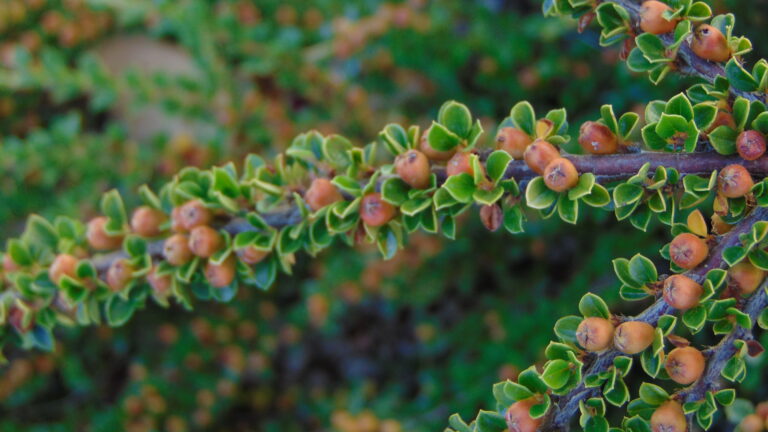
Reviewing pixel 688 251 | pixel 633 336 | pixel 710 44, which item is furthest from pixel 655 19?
pixel 633 336

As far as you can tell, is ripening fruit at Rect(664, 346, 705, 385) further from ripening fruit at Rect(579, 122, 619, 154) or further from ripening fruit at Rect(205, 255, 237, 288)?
ripening fruit at Rect(205, 255, 237, 288)

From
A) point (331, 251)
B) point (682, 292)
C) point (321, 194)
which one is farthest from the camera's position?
point (331, 251)

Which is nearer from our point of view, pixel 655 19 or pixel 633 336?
pixel 633 336

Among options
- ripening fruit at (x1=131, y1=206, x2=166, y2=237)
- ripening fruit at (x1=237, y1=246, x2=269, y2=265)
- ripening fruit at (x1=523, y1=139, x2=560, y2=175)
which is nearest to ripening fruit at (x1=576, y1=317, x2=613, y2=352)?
ripening fruit at (x1=523, y1=139, x2=560, y2=175)

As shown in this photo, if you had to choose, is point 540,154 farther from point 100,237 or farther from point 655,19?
point 100,237

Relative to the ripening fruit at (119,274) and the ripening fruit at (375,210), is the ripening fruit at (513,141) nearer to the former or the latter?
the ripening fruit at (375,210)
